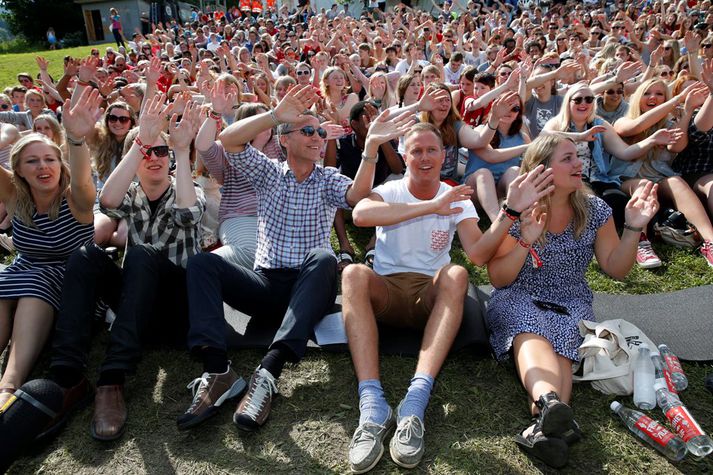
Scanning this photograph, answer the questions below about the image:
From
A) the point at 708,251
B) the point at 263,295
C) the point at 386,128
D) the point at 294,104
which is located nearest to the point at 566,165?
the point at 386,128

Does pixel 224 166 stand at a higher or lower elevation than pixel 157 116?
lower

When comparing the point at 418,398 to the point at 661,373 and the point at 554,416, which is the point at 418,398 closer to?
the point at 554,416

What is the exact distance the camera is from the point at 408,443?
2342 mm

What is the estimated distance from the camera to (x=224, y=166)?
405cm

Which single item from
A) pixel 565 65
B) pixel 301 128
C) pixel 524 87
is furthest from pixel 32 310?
pixel 565 65

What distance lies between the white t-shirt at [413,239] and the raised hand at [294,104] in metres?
0.70

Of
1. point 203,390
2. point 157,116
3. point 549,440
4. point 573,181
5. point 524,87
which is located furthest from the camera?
point 524,87

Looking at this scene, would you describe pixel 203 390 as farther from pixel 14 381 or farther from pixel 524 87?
pixel 524 87

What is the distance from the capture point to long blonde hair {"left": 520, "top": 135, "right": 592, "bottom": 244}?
284 cm

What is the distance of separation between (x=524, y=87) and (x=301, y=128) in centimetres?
363

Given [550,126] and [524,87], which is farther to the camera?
[524,87]

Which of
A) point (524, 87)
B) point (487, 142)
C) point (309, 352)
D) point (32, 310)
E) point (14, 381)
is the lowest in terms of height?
point (309, 352)

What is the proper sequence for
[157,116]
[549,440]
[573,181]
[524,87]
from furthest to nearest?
[524,87] < [157,116] < [573,181] < [549,440]

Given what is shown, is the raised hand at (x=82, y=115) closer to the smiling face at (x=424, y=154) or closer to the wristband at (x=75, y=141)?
the wristband at (x=75, y=141)
